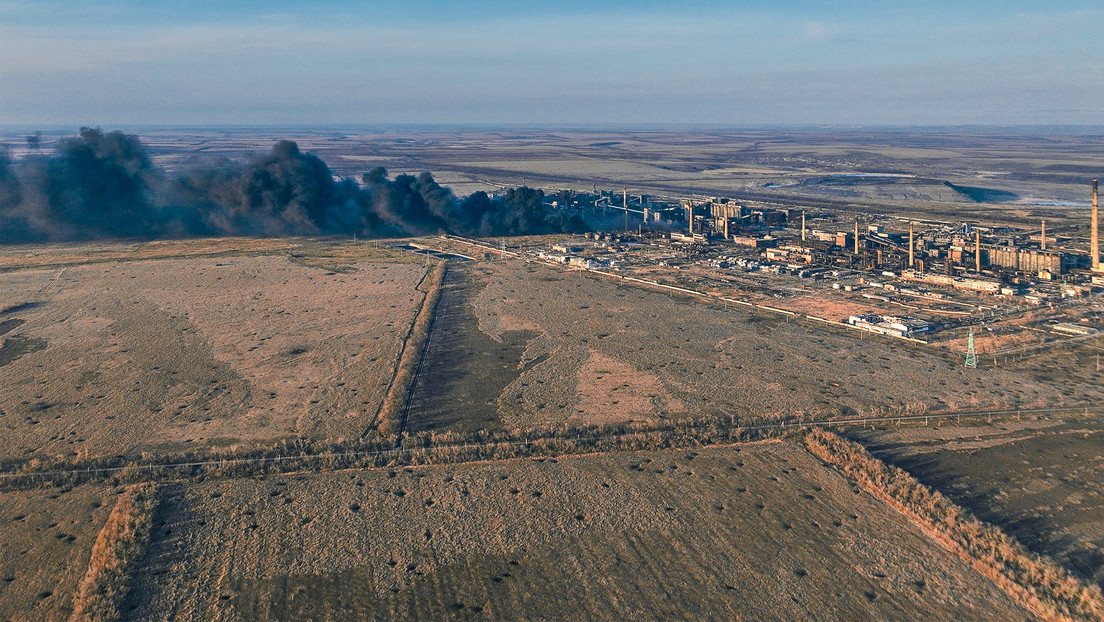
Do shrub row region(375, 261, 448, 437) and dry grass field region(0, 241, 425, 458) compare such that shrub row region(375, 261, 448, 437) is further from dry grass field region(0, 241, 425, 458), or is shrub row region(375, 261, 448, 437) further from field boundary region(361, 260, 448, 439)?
dry grass field region(0, 241, 425, 458)

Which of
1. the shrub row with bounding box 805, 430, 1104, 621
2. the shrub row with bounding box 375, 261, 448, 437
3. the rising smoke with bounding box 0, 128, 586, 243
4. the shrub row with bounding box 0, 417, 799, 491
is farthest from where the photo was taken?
the rising smoke with bounding box 0, 128, 586, 243

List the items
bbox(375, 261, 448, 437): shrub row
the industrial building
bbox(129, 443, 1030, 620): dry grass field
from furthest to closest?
the industrial building, bbox(375, 261, 448, 437): shrub row, bbox(129, 443, 1030, 620): dry grass field

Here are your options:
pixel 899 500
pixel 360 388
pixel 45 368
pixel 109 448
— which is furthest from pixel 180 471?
pixel 899 500

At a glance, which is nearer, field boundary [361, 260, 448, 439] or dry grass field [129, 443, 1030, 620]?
dry grass field [129, 443, 1030, 620]

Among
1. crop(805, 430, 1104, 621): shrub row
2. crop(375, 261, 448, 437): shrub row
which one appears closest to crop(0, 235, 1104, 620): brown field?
crop(375, 261, 448, 437): shrub row

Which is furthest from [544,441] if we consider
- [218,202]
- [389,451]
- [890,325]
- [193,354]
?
[218,202]

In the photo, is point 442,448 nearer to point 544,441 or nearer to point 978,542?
point 544,441

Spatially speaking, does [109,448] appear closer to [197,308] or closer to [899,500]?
[197,308]
